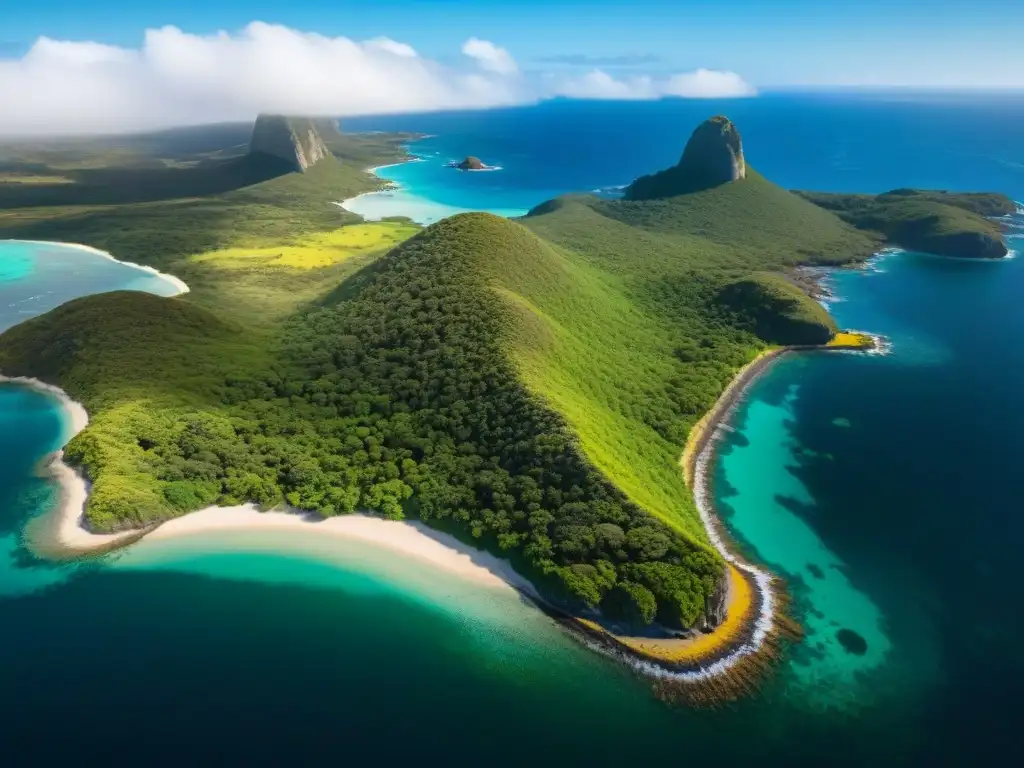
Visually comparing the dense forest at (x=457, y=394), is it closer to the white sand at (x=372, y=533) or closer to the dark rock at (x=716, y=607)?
the dark rock at (x=716, y=607)

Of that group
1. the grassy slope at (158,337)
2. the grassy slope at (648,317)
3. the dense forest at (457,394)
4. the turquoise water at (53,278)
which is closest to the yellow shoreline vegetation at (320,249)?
the grassy slope at (158,337)

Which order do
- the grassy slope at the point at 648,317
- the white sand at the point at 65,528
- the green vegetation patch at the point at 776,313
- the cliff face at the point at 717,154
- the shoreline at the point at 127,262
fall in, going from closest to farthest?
1. the white sand at the point at 65,528
2. the grassy slope at the point at 648,317
3. the green vegetation patch at the point at 776,313
4. the shoreline at the point at 127,262
5. the cliff face at the point at 717,154

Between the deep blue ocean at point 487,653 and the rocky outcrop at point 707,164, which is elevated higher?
the rocky outcrop at point 707,164

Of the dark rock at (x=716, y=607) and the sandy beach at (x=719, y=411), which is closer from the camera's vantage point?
the dark rock at (x=716, y=607)

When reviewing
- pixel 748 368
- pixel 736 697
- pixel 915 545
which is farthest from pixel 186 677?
pixel 748 368

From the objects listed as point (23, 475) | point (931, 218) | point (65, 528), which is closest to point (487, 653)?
point (65, 528)

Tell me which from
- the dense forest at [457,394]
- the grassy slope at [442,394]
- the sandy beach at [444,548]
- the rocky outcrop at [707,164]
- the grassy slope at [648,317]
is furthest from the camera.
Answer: the rocky outcrop at [707,164]

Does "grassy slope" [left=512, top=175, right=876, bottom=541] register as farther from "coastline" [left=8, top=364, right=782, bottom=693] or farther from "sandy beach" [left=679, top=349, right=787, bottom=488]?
"coastline" [left=8, top=364, right=782, bottom=693]
